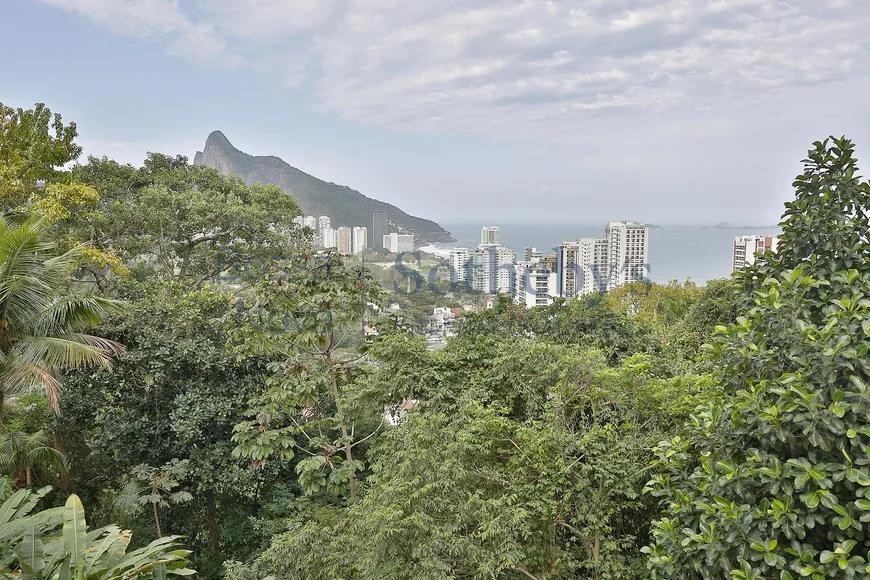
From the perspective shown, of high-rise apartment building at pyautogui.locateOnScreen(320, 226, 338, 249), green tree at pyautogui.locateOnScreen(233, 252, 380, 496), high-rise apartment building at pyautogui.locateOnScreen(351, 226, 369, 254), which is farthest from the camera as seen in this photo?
high-rise apartment building at pyautogui.locateOnScreen(320, 226, 338, 249)

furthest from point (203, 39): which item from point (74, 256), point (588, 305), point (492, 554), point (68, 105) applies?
point (492, 554)

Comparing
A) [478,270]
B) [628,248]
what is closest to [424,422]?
[478,270]

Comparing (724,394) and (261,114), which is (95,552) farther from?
(261,114)

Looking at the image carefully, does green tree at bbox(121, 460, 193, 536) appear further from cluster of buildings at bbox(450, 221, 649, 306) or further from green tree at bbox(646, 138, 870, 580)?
green tree at bbox(646, 138, 870, 580)

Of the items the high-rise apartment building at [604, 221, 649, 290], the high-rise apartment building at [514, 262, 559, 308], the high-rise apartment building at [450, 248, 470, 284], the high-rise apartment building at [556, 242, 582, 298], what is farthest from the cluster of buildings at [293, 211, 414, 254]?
the high-rise apartment building at [604, 221, 649, 290]

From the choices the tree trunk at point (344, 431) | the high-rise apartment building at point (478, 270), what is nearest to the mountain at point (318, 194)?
the high-rise apartment building at point (478, 270)

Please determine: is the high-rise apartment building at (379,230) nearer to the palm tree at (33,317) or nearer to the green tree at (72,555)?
the palm tree at (33,317)

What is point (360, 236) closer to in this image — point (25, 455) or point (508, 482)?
point (25, 455)
